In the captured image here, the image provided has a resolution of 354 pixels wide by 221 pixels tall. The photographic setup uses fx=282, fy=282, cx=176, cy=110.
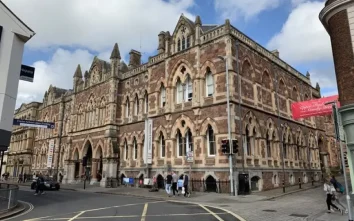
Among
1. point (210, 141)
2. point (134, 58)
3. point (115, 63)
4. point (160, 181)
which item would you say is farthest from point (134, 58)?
point (210, 141)

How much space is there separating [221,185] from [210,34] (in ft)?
42.2

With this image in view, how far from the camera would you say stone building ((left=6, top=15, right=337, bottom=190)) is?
23172 millimetres

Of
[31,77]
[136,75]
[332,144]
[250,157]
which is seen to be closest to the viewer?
[31,77]

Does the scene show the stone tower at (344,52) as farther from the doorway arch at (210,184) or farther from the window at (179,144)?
the window at (179,144)

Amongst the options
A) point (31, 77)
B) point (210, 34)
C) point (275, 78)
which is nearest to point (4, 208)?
point (31, 77)

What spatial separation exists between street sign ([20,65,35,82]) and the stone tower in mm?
15440

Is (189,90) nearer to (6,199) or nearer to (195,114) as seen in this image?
(195,114)

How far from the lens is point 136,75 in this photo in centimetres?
3256

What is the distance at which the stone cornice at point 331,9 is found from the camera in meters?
12.7

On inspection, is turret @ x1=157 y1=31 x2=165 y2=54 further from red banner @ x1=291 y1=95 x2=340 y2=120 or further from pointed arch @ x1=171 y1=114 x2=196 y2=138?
red banner @ x1=291 y1=95 x2=340 y2=120

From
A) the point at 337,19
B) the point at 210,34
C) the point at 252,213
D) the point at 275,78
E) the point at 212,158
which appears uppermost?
the point at 210,34

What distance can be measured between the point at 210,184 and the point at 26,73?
598 inches

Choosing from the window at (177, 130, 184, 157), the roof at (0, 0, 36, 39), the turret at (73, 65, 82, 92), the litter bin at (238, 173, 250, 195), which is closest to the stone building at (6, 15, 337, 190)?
the window at (177, 130, 184, 157)

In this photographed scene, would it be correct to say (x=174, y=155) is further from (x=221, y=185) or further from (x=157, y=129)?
(x=221, y=185)
